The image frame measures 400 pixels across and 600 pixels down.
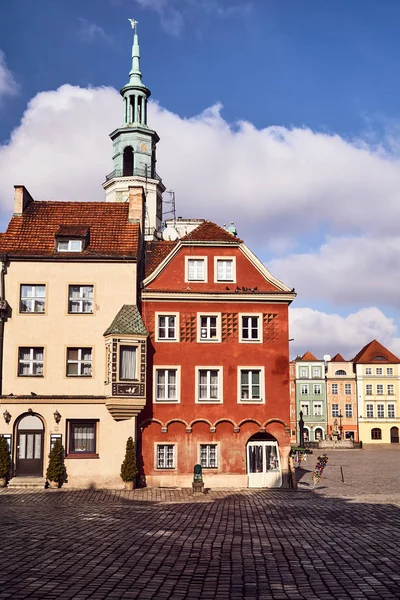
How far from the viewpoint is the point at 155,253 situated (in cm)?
3769

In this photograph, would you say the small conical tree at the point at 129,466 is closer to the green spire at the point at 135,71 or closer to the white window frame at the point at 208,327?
the white window frame at the point at 208,327

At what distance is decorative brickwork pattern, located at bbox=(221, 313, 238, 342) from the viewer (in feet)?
113

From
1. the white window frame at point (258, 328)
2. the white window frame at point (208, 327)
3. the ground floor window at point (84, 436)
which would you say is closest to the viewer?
the ground floor window at point (84, 436)

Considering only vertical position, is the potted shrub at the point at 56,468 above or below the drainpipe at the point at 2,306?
below

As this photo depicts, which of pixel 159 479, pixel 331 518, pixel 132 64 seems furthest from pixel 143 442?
pixel 132 64

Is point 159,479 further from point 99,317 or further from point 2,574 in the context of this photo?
point 2,574

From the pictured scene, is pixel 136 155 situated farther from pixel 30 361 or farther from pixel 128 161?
pixel 30 361

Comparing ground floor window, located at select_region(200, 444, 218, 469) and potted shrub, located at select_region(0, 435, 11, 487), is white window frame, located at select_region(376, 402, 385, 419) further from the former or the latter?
potted shrub, located at select_region(0, 435, 11, 487)

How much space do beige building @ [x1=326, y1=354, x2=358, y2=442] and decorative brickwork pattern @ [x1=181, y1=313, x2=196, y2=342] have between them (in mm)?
69890

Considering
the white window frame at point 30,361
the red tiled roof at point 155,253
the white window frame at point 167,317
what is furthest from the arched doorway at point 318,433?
the white window frame at point 30,361

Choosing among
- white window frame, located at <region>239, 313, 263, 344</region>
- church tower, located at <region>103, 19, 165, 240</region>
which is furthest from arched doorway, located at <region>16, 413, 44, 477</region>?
church tower, located at <region>103, 19, 165, 240</region>

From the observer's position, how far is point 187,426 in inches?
1320

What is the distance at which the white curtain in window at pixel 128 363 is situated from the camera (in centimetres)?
3219

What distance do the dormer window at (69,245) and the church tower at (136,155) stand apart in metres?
31.1
